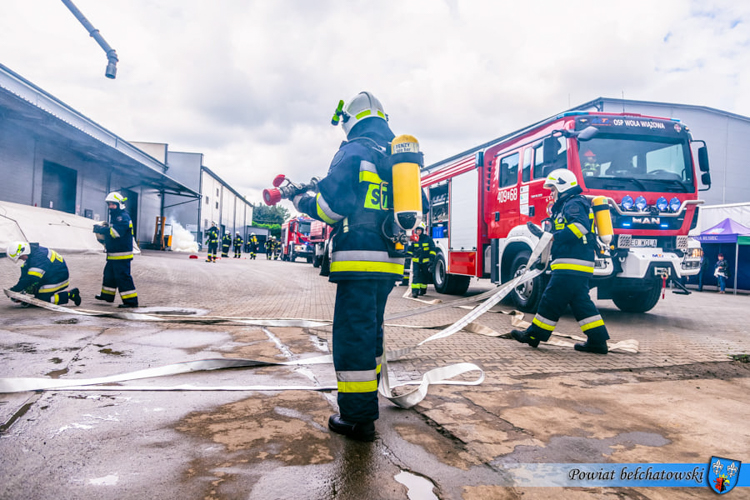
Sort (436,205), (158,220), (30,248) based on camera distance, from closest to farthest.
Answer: (30,248)
(436,205)
(158,220)

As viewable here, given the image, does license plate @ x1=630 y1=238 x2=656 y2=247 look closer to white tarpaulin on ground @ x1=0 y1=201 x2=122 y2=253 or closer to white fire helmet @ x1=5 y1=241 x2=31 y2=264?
white fire helmet @ x1=5 y1=241 x2=31 y2=264

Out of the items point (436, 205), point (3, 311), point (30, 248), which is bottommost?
point (3, 311)

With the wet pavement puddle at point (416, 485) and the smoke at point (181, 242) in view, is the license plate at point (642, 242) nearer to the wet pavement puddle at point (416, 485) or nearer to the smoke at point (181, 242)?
the wet pavement puddle at point (416, 485)

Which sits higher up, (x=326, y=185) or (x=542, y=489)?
(x=326, y=185)

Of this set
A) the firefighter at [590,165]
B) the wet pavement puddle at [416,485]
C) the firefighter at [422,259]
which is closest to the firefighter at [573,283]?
the firefighter at [590,165]

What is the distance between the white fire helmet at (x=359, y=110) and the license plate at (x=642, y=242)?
5.18m

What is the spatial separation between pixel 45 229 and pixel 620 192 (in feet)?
47.6

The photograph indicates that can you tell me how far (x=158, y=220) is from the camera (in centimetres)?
2647

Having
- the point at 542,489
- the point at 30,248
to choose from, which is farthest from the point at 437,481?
the point at 30,248

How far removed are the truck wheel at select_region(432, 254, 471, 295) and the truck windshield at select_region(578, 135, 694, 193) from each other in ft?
14.3

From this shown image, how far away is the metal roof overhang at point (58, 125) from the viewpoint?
12.9 m

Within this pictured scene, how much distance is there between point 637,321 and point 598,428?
5.51 meters

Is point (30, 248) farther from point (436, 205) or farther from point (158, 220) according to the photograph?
point (158, 220)

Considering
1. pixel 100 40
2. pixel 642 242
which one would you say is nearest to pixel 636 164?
pixel 642 242
